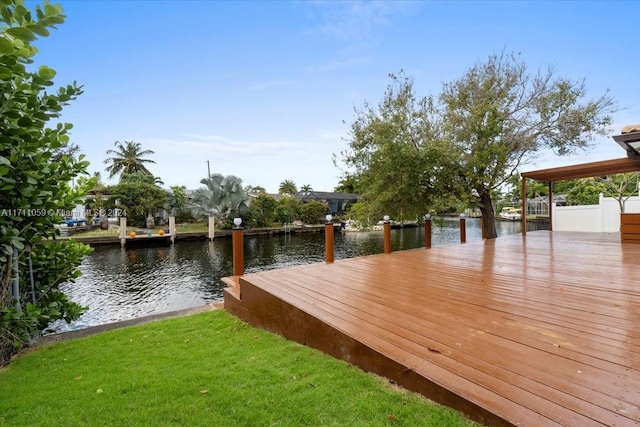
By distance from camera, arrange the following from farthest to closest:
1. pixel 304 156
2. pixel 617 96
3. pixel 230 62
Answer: pixel 304 156 → pixel 230 62 → pixel 617 96

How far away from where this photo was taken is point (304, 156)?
74.7 feet

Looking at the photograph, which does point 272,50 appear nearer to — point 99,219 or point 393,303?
point 393,303

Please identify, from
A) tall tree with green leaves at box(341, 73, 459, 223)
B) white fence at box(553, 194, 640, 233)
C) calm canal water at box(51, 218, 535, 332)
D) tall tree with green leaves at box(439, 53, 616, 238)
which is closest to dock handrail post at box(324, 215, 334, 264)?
tall tree with green leaves at box(341, 73, 459, 223)

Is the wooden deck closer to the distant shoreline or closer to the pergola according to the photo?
the pergola

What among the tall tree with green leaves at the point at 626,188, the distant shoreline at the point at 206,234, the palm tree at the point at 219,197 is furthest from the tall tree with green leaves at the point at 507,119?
the palm tree at the point at 219,197

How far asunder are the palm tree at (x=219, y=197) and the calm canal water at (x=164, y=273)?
12.7ft

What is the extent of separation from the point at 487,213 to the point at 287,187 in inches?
1504

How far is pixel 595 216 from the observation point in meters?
10.3

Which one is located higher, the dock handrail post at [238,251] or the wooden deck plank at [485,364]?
the dock handrail post at [238,251]

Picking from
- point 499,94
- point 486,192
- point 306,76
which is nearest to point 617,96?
point 499,94

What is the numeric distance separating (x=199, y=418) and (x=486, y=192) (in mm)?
9776

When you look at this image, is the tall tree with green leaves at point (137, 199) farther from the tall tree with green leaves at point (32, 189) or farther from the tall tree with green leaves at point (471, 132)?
the tall tree with green leaves at point (32, 189)

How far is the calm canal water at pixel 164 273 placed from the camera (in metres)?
8.08

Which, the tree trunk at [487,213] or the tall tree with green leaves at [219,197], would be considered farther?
the tall tree with green leaves at [219,197]
